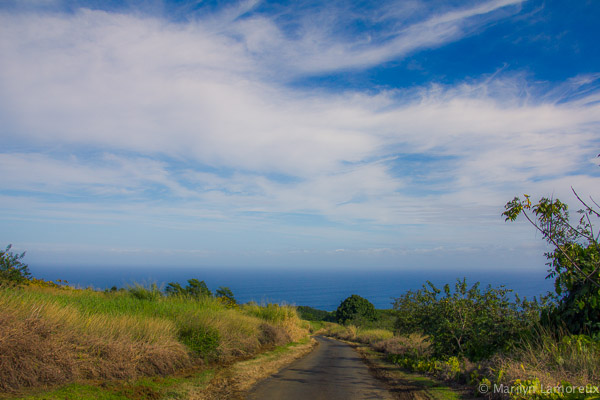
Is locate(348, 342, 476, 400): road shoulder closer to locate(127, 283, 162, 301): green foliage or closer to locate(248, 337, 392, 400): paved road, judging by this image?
locate(248, 337, 392, 400): paved road

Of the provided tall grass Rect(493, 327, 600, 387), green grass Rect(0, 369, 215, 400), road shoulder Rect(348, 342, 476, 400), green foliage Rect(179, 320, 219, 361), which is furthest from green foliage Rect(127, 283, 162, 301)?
tall grass Rect(493, 327, 600, 387)

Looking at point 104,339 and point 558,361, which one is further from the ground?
point 558,361

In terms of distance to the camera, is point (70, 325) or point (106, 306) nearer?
point (70, 325)

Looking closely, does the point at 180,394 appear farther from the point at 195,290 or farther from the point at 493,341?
the point at 195,290

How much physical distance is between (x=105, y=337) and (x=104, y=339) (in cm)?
16

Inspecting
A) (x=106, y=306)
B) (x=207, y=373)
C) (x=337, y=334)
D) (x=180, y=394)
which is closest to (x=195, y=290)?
(x=106, y=306)

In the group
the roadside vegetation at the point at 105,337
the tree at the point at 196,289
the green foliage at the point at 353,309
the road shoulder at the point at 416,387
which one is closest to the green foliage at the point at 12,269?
the roadside vegetation at the point at 105,337

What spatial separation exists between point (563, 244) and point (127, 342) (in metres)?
9.66

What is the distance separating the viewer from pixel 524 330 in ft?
28.5

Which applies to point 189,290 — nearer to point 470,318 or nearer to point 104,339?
point 104,339

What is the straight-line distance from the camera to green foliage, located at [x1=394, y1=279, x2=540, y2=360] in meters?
9.18

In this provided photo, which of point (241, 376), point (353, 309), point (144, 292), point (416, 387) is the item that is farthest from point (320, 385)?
point (353, 309)

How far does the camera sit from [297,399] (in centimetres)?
734

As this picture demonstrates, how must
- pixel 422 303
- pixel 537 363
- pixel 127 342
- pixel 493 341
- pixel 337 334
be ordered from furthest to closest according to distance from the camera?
1. pixel 337 334
2. pixel 422 303
3. pixel 493 341
4. pixel 127 342
5. pixel 537 363
